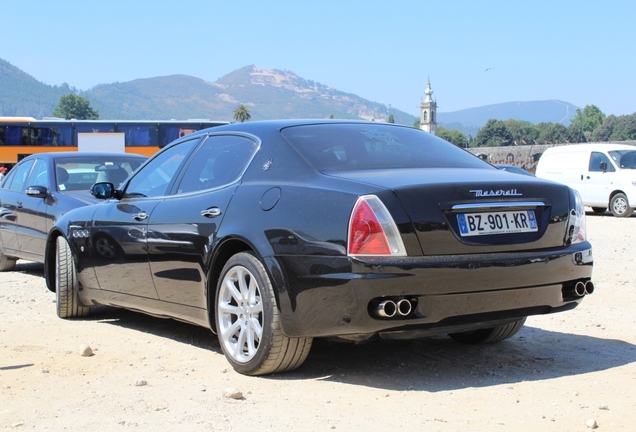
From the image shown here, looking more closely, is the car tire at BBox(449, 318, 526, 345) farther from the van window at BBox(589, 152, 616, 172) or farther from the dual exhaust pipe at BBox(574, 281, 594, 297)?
the van window at BBox(589, 152, 616, 172)

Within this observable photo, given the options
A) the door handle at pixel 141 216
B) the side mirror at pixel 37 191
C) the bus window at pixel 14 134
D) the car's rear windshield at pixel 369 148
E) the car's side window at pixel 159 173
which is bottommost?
the side mirror at pixel 37 191

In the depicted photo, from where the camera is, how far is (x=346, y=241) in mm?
4551

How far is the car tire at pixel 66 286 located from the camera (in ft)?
24.2

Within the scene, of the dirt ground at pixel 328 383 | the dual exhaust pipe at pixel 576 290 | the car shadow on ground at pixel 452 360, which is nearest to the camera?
the dirt ground at pixel 328 383

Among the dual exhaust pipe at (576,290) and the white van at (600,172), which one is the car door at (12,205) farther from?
the white van at (600,172)

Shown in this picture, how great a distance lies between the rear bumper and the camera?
4484 millimetres

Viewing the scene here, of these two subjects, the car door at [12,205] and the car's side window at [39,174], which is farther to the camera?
the car door at [12,205]

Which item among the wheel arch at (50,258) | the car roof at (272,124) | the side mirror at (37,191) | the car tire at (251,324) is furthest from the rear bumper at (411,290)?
the side mirror at (37,191)

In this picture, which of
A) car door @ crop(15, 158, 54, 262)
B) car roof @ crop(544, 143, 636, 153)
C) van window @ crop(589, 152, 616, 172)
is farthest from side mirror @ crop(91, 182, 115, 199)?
car roof @ crop(544, 143, 636, 153)

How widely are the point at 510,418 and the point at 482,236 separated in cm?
107

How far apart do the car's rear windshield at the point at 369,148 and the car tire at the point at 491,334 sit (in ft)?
3.65

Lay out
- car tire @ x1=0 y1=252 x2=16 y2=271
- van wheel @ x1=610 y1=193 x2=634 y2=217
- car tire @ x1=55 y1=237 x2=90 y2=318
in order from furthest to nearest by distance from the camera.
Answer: van wheel @ x1=610 y1=193 x2=634 y2=217 → car tire @ x1=0 y1=252 x2=16 y2=271 → car tire @ x1=55 y1=237 x2=90 y2=318

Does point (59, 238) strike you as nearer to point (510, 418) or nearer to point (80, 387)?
point (80, 387)

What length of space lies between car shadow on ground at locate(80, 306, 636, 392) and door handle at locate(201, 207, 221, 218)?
103 centimetres
